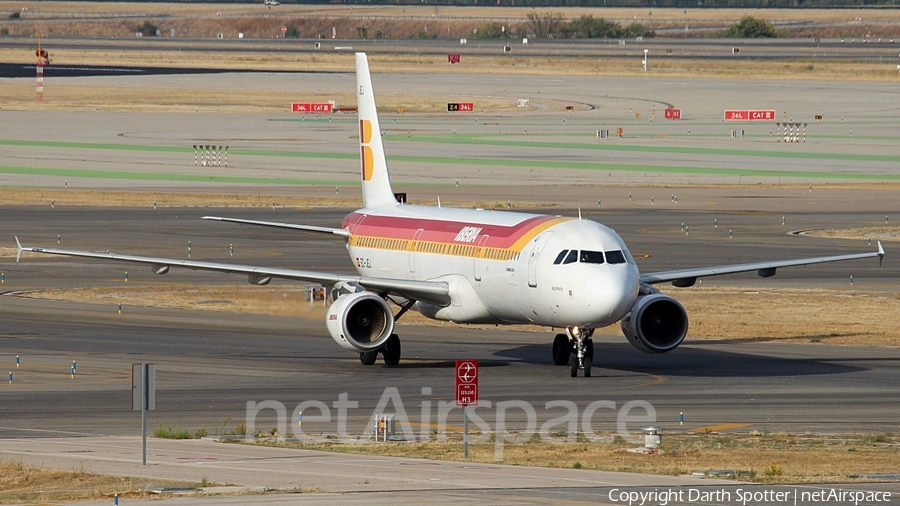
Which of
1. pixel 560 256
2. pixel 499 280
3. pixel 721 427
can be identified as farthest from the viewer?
pixel 499 280

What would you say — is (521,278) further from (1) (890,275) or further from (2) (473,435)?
(1) (890,275)

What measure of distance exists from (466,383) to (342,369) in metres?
14.6

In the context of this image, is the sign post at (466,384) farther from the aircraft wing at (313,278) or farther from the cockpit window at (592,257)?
the aircraft wing at (313,278)

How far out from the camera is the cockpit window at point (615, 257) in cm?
3819

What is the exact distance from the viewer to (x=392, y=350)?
42.2 m

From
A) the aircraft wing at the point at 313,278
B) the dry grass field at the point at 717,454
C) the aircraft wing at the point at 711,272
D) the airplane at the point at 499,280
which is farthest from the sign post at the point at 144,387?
the aircraft wing at the point at 711,272

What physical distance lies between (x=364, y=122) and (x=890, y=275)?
2330 centimetres

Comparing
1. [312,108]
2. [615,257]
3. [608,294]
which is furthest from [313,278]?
[312,108]

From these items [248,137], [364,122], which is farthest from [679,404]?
[248,137]

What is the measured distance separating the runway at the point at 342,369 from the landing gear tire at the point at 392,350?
406mm

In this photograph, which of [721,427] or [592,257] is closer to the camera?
[721,427]

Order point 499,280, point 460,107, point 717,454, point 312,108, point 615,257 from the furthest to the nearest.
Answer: point 460,107 < point 312,108 < point 499,280 < point 615,257 < point 717,454

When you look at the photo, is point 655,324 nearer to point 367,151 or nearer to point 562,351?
point 562,351

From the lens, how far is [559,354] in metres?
42.8
